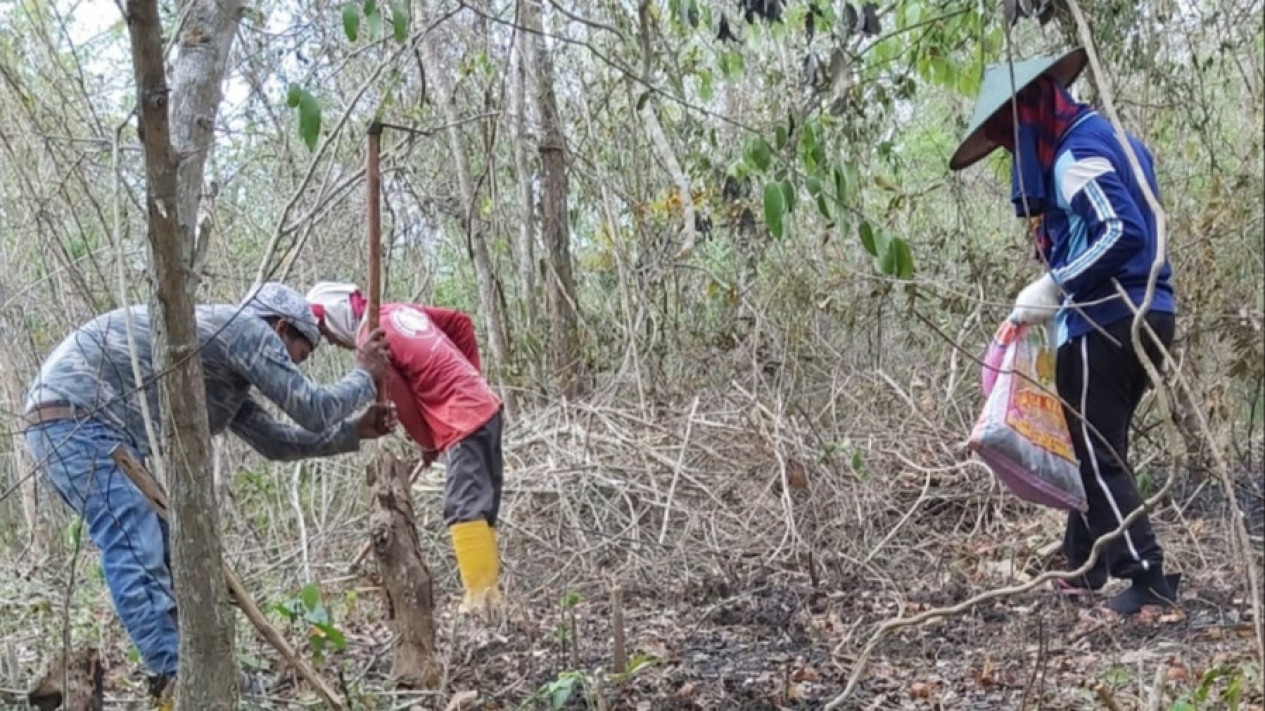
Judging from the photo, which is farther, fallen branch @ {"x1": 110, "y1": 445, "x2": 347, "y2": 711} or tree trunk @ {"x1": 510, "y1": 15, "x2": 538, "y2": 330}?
tree trunk @ {"x1": 510, "y1": 15, "x2": 538, "y2": 330}

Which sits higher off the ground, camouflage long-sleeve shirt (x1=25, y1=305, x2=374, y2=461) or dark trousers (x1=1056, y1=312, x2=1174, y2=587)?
camouflage long-sleeve shirt (x1=25, y1=305, x2=374, y2=461)

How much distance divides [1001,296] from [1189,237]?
989 mm

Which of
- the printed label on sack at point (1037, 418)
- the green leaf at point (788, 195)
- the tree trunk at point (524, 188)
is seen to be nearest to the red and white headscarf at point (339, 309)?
the green leaf at point (788, 195)

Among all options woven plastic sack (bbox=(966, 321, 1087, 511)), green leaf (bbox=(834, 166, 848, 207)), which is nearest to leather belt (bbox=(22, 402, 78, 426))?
green leaf (bbox=(834, 166, 848, 207))

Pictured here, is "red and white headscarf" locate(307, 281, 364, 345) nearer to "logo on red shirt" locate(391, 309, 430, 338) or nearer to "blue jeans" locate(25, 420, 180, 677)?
"logo on red shirt" locate(391, 309, 430, 338)

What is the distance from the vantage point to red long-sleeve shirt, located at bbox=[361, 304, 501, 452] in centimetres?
459

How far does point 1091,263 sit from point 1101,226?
12 cm

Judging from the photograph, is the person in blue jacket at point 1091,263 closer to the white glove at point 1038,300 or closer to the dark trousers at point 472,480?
the white glove at point 1038,300

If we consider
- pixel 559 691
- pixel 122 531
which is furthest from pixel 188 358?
pixel 122 531

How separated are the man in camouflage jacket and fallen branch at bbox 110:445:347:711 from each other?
0.78 feet

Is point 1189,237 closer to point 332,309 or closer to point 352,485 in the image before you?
point 332,309

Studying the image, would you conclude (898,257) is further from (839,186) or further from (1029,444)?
(1029,444)

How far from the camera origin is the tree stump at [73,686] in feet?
9.79

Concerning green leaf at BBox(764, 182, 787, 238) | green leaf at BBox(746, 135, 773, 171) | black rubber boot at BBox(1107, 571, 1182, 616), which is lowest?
black rubber boot at BBox(1107, 571, 1182, 616)
